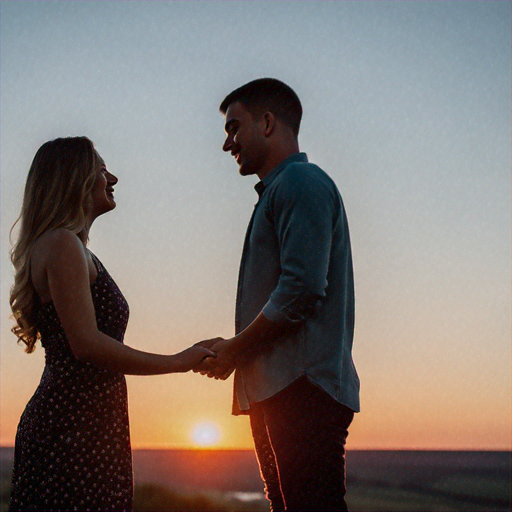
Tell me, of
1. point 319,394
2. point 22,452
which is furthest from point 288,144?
point 22,452

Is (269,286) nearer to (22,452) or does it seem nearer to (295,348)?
(295,348)

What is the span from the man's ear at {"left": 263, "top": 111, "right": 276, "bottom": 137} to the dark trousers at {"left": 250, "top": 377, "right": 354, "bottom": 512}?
127cm

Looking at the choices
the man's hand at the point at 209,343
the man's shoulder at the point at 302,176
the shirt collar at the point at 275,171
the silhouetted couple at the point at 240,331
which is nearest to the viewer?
the silhouetted couple at the point at 240,331

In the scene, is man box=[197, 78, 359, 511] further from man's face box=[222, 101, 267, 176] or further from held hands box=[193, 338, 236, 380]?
man's face box=[222, 101, 267, 176]

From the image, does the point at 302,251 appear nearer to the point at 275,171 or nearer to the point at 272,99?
the point at 275,171

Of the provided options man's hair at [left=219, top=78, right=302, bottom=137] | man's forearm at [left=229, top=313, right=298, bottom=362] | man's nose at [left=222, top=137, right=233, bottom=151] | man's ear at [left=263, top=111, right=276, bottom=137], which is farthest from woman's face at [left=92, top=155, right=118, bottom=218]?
man's forearm at [left=229, top=313, right=298, bottom=362]

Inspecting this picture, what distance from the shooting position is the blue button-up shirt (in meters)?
2.76

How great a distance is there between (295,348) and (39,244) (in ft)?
4.30

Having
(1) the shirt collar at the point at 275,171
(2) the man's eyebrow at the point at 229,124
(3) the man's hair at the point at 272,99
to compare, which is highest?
(3) the man's hair at the point at 272,99

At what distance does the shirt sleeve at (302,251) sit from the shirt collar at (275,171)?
31cm

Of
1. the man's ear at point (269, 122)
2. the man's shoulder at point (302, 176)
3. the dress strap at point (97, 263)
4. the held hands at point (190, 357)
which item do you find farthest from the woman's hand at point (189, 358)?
the man's ear at point (269, 122)

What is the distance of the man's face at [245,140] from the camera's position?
3.33 meters

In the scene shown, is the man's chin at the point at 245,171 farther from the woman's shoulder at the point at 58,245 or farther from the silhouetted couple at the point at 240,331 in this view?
the woman's shoulder at the point at 58,245

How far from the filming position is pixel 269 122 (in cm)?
335
